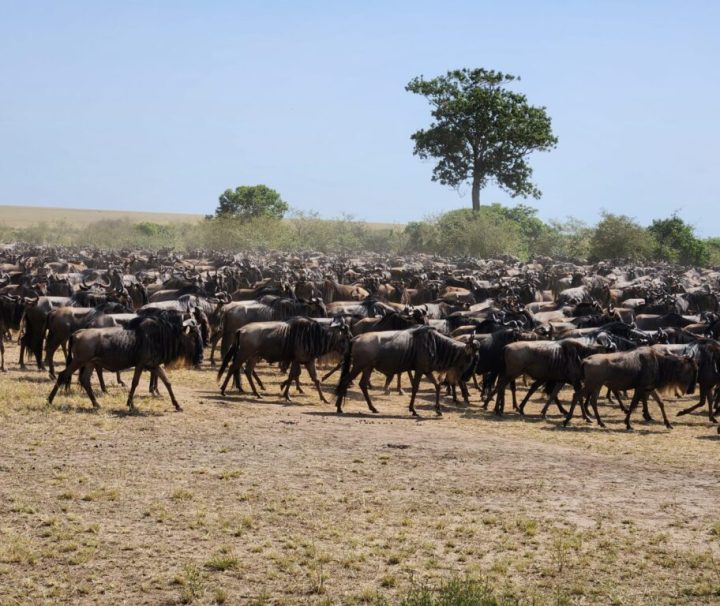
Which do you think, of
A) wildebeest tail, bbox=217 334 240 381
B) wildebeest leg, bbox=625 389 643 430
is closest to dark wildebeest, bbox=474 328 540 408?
wildebeest leg, bbox=625 389 643 430

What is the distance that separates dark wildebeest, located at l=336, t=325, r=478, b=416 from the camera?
14.2 m

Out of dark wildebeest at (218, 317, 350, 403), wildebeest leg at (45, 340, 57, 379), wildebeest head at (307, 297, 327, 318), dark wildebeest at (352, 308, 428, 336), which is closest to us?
dark wildebeest at (218, 317, 350, 403)

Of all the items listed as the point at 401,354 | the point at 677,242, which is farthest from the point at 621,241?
the point at 401,354

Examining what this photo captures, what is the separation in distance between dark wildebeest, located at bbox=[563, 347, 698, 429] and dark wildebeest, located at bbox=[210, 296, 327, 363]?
596 centimetres

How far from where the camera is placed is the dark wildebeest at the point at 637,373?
14008 millimetres

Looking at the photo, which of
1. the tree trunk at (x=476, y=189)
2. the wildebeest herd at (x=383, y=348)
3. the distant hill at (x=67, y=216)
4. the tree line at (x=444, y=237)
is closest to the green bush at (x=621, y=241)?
the tree line at (x=444, y=237)

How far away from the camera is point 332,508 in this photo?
8.99 metres

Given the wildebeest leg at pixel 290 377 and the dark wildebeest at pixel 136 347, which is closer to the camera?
the dark wildebeest at pixel 136 347

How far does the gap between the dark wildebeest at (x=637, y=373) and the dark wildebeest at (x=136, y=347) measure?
5572mm

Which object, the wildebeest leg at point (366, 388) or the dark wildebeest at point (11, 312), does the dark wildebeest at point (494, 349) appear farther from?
the dark wildebeest at point (11, 312)

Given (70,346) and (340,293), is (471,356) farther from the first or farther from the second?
(340,293)

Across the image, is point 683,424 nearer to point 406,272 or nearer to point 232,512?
point 232,512

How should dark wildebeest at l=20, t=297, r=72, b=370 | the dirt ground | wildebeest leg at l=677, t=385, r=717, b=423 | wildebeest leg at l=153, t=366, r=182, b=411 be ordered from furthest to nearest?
dark wildebeest at l=20, t=297, r=72, b=370 → wildebeest leg at l=677, t=385, r=717, b=423 → wildebeest leg at l=153, t=366, r=182, b=411 → the dirt ground

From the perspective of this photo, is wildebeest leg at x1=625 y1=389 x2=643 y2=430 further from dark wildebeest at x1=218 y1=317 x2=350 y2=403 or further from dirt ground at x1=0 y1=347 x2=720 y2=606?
dark wildebeest at x1=218 y1=317 x2=350 y2=403
